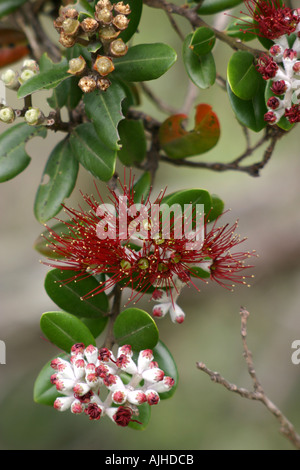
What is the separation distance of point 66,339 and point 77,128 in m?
0.45

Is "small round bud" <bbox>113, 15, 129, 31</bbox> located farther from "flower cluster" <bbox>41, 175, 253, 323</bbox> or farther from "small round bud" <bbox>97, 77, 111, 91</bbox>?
"flower cluster" <bbox>41, 175, 253, 323</bbox>

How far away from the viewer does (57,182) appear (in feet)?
4.09

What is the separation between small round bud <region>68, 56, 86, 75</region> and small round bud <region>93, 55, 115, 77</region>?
0.03m

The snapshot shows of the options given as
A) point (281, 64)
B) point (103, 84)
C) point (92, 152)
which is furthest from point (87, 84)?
point (281, 64)

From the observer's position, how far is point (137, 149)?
56.1 inches

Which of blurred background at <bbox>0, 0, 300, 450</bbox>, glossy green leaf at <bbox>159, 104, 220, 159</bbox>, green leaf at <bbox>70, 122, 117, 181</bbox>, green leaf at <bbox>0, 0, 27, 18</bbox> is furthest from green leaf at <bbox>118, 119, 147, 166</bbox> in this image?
blurred background at <bbox>0, 0, 300, 450</bbox>

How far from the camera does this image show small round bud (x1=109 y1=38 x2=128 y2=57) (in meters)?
1.07

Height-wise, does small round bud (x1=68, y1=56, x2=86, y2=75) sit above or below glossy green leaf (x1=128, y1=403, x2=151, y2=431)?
above

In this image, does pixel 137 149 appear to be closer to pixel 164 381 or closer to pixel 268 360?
pixel 164 381

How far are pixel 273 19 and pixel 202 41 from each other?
14 centimetres

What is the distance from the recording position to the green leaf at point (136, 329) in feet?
3.55

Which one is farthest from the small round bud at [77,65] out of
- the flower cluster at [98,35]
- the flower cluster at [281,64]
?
the flower cluster at [281,64]

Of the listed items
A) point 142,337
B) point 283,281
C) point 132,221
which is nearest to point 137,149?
point 132,221

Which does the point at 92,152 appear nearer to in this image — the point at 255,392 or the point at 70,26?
the point at 70,26
